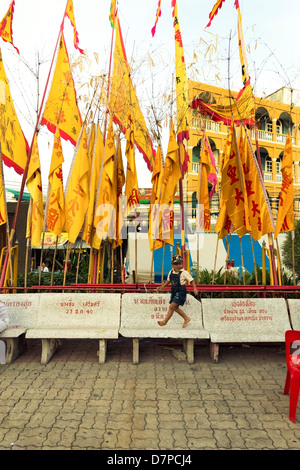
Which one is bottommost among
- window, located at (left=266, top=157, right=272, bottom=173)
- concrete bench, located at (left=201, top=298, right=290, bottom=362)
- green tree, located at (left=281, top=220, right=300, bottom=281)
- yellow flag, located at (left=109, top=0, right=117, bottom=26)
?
concrete bench, located at (left=201, top=298, right=290, bottom=362)

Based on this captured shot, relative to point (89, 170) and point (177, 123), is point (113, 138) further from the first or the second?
point (177, 123)

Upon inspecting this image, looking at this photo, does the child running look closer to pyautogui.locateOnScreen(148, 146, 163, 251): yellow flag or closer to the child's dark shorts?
the child's dark shorts

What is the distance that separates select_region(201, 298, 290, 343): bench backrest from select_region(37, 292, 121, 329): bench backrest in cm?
148

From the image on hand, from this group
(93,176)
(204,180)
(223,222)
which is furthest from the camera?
(204,180)

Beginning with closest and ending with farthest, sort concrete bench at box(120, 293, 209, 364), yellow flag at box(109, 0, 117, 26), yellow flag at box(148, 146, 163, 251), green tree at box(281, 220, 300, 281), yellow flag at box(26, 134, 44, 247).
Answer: concrete bench at box(120, 293, 209, 364) → yellow flag at box(26, 134, 44, 247) → yellow flag at box(148, 146, 163, 251) → yellow flag at box(109, 0, 117, 26) → green tree at box(281, 220, 300, 281)

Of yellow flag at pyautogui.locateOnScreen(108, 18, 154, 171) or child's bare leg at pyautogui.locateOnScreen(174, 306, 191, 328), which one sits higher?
yellow flag at pyautogui.locateOnScreen(108, 18, 154, 171)

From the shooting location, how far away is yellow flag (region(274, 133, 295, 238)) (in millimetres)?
5770

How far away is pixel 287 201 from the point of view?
582cm

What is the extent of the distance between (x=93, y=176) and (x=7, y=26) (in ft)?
10.5

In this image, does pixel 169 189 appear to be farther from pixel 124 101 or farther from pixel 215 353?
pixel 215 353

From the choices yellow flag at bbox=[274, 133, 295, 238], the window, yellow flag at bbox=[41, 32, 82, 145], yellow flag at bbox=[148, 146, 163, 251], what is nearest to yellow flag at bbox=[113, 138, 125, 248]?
yellow flag at bbox=[148, 146, 163, 251]

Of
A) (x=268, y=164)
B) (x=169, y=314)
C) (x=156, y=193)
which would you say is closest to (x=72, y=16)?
(x=156, y=193)

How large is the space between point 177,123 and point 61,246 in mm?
10834

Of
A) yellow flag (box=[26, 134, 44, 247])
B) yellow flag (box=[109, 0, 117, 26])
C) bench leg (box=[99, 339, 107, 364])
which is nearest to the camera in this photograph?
bench leg (box=[99, 339, 107, 364])
